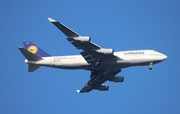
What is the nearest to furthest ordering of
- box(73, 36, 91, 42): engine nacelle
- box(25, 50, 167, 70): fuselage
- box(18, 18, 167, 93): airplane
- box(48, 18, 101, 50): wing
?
1. box(48, 18, 101, 50): wing
2. box(73, 36, 91, 42): engine nacelle
3. box(18, 18, 167, 93): airplane
4. box(25, 50, 167, 70): fuselage

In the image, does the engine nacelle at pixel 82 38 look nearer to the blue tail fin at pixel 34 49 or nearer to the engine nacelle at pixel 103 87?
the blue tail fin at pixel 34 49

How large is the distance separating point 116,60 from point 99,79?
9129mm

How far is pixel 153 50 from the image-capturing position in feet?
222

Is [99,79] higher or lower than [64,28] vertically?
lower

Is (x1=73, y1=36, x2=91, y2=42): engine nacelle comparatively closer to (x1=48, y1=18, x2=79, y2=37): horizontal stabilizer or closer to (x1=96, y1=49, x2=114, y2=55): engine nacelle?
(x1=48, y1=18, x2=79, y2=37): horizontal stabilizer

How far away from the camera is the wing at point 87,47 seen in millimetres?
61016

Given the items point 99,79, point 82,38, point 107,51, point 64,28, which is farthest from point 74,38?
point 99,79

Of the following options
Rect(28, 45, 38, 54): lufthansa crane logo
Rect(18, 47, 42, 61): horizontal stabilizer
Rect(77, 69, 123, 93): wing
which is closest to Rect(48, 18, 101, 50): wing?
Rect(77, 69, 123, 93): wing

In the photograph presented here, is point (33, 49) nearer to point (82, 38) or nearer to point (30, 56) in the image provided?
point (30, 56)

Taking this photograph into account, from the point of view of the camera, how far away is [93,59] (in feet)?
220

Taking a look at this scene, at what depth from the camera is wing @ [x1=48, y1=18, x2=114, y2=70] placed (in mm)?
61016

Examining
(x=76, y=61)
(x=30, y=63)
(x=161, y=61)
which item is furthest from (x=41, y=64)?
(x=161, y=61)

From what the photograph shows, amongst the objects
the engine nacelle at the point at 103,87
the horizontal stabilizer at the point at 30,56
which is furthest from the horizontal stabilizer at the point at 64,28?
the engine nacelle at the point at 103,87

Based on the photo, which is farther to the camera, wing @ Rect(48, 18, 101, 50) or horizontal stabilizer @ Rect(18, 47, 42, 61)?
horizontal stabilizer @ Rect(18, 47, 42, 61)
